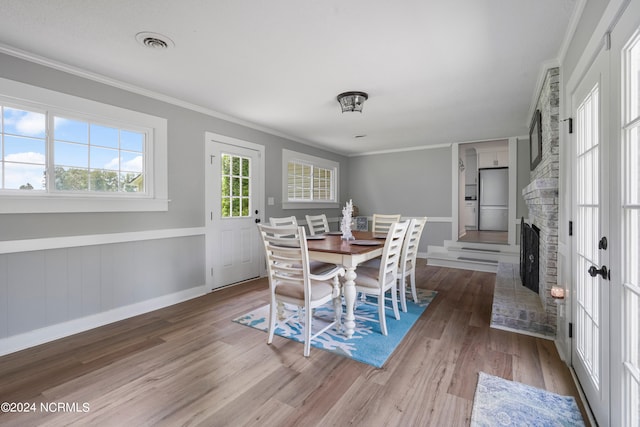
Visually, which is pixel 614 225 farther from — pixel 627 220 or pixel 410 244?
pixel 410 244

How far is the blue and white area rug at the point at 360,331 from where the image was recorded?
2219 millimetres

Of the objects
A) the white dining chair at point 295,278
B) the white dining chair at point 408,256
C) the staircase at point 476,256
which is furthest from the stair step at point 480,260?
the white dining chair at point 295,278

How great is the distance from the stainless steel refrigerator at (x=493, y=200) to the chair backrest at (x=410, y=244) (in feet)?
21.1

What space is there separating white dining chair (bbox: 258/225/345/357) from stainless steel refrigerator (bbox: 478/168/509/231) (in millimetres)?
7714

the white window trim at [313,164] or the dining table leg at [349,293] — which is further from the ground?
the white window trim at [313,164]

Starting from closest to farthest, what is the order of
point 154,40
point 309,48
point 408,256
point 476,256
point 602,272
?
point 602,272
point 154,40
point 309,48
point 408,256
point 476,256

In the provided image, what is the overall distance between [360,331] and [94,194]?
9.19 feet

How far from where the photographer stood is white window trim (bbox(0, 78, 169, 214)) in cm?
228

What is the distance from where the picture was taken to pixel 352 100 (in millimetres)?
3115

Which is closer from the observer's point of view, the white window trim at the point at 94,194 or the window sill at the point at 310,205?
the white window trim at the point at 94,194

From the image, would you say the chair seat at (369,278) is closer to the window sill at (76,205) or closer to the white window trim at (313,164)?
the window sill at (76,205)

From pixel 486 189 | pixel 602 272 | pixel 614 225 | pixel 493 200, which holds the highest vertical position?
pixel 486 189

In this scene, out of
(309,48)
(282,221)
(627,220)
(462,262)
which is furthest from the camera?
(462,262)

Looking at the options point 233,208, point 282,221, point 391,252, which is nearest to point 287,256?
point 391,252
